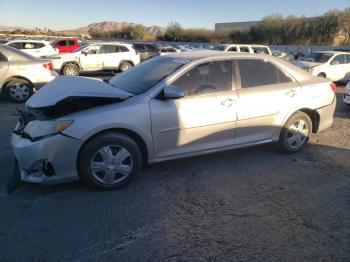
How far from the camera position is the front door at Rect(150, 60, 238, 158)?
4387 millimetres

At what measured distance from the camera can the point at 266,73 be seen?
527 cm

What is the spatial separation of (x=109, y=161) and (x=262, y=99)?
2348 millimetres

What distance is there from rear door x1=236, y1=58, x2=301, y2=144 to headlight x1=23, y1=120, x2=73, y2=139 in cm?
232

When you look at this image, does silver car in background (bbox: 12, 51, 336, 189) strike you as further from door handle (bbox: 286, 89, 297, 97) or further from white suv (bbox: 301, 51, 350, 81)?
white suv (bbox: 301, 51, 350, 81)

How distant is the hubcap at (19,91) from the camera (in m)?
9.22

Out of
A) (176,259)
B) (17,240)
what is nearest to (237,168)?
(176,259)

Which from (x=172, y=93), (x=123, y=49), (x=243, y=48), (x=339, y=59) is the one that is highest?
(x=123, y=49)

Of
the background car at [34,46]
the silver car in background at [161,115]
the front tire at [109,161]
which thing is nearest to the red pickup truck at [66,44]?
the background car at [34,46]

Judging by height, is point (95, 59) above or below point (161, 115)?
above

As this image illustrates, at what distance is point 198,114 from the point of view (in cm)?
455

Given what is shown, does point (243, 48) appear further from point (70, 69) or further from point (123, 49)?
point (70, 69)

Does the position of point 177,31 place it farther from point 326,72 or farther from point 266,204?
point 266,204

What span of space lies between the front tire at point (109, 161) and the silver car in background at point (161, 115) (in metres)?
0.01

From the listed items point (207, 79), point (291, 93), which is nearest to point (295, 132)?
point (291, 93)
